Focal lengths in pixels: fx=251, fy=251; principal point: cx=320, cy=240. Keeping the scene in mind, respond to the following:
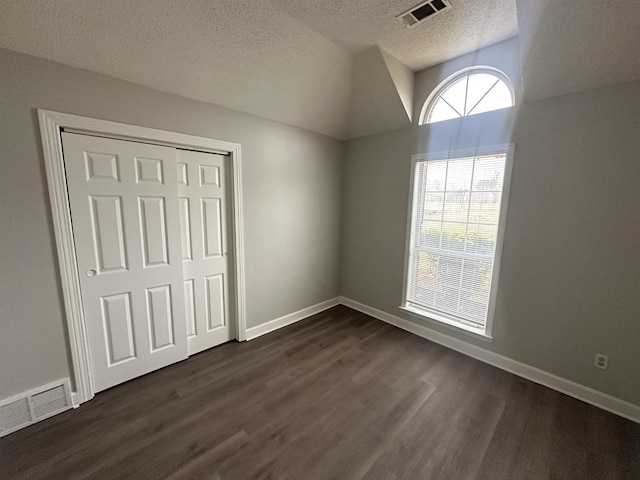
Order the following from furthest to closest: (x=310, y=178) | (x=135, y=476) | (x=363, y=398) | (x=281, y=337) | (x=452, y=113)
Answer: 1. (x=310, y=178)
2. (x=281, y=337)
3. (x=452, y=113)
4. (x=363, y=398)
5. (x=135, y=476)

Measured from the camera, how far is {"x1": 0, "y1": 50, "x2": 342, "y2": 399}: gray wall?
155 cm

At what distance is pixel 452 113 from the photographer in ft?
8.55

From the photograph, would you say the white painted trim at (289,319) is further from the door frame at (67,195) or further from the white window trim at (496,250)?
the door frame at (67,195)

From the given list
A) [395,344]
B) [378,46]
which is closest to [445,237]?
[395,344]

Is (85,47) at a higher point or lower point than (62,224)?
higher

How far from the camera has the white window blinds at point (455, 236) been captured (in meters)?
2.37

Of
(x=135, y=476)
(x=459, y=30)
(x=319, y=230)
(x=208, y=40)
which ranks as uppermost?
(x=459, y=30)

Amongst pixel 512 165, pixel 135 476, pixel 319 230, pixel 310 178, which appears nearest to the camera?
pixel 135 476

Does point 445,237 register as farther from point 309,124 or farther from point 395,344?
point 309,124

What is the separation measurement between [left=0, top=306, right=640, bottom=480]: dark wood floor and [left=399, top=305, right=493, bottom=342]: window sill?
290 mm

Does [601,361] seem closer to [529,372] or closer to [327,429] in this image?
[529,372]

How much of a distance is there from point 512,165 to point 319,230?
7.02ft

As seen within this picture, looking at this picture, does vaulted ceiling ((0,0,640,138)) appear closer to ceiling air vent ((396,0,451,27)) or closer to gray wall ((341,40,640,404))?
ceiling air vent ((396,0,451,27))

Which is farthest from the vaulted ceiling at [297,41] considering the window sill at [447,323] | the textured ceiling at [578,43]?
the window sill at [447,323]
